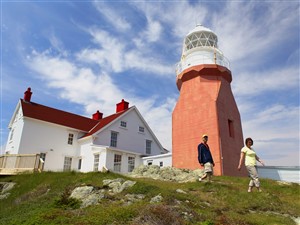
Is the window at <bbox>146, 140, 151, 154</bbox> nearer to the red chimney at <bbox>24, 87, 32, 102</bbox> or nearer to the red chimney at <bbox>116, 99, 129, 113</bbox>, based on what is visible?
the red chimney at <bbox>116, 99, 129, 113</bbox>

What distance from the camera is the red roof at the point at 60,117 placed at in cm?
2533

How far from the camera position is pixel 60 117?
91.4ft

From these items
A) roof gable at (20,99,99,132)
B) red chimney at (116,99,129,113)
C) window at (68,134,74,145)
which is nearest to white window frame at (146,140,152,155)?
red chimney at (116,99,129,113)

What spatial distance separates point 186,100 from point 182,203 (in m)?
13.9

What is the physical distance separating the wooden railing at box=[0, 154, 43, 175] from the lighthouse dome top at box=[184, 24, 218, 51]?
15.8 m

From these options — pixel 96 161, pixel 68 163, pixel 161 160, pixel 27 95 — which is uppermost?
pixel 27 95

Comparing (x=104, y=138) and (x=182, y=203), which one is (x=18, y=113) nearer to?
(x=104, y=138)

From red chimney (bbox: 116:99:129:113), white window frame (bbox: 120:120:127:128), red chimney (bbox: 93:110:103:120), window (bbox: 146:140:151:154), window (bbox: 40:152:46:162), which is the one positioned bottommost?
window (bbox: 40:152:46:162)

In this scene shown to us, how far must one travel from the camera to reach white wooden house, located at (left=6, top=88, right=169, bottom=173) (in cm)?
2395

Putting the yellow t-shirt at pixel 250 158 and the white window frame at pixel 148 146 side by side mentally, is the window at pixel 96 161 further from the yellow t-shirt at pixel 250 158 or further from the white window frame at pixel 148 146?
the yellow t-shirt at pixel 250 158

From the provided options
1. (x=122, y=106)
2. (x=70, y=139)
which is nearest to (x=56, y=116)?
(x=70, y=139)

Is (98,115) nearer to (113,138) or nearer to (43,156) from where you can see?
(113,138)

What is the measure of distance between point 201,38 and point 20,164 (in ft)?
60.3

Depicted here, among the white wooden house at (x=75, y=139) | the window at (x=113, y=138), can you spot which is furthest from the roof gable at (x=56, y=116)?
the window at (x=113, y=138)
